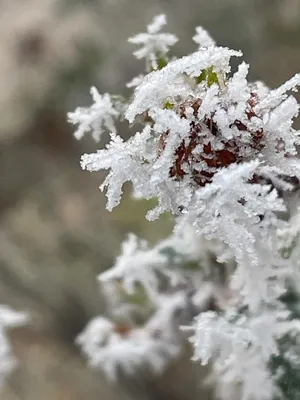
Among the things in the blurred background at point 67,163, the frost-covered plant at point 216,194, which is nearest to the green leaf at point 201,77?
the frost-covered plant at point 216,194

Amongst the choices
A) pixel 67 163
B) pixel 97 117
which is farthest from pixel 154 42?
pixel 67 163

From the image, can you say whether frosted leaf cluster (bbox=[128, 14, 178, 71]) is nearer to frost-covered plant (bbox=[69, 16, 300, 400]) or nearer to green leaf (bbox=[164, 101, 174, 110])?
frost-covered plant (bbox=[69, 16, 300, 400])

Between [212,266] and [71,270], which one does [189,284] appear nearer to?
[212,266]

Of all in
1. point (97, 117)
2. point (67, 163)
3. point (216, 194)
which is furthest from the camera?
point (67, 163)

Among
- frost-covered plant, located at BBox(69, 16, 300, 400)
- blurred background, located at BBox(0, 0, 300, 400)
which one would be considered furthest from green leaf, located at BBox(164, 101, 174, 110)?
blurred background, located at BBox(0, 0, 300, 400)

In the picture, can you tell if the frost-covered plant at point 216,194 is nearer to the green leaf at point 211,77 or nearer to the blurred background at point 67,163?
the green leaf at point 211,77

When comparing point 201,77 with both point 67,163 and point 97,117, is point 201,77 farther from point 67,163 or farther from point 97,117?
point 67,163

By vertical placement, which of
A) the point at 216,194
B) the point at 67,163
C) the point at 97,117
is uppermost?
the point at 67,163
